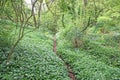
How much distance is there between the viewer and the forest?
10.4m

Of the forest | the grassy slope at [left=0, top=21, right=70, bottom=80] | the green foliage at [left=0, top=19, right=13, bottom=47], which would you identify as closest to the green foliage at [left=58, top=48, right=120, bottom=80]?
the forest

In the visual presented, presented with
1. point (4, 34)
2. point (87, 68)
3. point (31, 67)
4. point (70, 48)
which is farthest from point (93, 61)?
point (4, 34)

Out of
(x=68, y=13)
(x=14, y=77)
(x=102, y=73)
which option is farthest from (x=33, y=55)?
(x=68, y=13)

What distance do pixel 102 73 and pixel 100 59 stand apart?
302cm

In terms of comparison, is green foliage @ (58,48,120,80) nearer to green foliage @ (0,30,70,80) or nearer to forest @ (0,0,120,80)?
forest @ (0,0,120,80)

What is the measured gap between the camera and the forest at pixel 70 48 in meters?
10.4

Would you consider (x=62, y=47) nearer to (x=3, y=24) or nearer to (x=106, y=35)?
(x=106, y=35)

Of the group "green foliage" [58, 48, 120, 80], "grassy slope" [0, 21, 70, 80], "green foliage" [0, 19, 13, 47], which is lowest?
"green foliage" [58, 48, 120, 80]

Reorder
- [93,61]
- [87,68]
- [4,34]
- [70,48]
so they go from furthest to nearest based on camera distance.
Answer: [70,48], [93,61], [87,68], [4,34]

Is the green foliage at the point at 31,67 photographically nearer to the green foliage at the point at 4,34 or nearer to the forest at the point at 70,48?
the forest at the point at 70,48

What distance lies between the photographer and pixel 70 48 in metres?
16.8

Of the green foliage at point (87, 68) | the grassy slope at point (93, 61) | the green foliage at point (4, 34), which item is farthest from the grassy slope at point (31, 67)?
the grassy slope at point (93, 61)

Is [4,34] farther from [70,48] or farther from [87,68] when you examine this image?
[70,48]

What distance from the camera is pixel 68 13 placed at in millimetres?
17078
